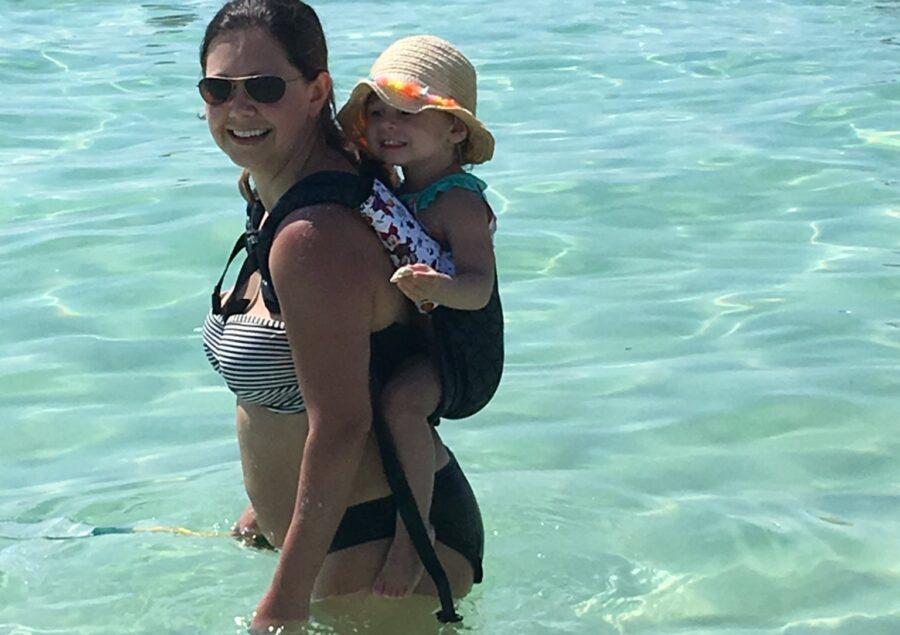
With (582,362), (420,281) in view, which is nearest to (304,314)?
(420,281)

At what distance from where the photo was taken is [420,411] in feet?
11.2

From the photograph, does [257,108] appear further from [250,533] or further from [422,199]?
[250,533]

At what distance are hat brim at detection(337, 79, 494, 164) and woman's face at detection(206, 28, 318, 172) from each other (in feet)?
0.73

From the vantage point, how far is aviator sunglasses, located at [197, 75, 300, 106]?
3.24 m

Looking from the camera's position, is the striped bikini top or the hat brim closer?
the striped bikini top

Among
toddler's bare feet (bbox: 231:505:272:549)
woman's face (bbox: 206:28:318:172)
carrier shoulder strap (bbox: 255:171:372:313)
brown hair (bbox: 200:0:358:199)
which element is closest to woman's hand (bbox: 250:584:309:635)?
carrier shoulder strap (bbox: 255:171:372:313)

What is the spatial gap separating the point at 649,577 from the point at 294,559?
1.39 meters

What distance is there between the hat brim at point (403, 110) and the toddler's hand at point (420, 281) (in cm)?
45

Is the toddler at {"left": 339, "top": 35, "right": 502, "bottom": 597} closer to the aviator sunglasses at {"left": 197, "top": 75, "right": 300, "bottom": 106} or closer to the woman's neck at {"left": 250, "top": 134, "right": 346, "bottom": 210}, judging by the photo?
the woman's neck at {"left": 250, "top": 134, "right": 346, "bottom": 210}

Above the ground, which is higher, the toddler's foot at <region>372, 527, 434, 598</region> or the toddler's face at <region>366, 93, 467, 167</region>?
the toddler's face at <region>366, 93, 467, 167</region>

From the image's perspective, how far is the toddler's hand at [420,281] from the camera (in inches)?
123

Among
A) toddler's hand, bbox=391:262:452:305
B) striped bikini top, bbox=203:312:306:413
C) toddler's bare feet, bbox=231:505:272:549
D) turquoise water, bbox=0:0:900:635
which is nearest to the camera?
toddler's hand, bbox=391:262:452:305

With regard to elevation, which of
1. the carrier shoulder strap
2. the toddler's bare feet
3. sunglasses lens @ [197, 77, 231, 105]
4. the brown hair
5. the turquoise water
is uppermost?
the brown hair

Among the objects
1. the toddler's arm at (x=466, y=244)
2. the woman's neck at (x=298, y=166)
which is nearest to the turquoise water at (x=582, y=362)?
the toddler's arm at (x=466, y=244)
